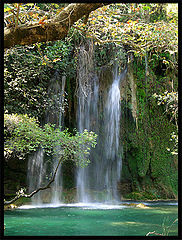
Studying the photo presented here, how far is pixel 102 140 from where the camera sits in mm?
10602

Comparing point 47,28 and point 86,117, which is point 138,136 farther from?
point 47,28

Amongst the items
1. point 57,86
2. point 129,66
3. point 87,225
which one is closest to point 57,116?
point 57,86

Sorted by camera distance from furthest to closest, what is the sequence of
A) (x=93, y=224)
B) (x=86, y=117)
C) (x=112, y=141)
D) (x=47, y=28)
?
(x=112, y=141) < (x=86, y=117) < (x=93, y=224) < (x=47, y=28)

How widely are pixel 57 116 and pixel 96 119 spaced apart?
4.96ft

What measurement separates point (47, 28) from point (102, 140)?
26.4 ft

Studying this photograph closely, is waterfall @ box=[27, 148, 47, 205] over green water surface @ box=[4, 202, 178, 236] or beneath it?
over

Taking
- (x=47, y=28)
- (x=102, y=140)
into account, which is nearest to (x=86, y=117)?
(x=102, y=140)

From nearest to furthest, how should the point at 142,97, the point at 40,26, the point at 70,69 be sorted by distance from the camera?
the point at 40,26
the point at 70,69
the point at 142,97

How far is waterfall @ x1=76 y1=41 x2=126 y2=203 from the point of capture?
34.1 feet

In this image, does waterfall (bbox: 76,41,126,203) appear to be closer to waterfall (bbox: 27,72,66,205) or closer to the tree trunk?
waterfall (bbox: 27,72,66,205)

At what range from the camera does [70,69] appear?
370 inches

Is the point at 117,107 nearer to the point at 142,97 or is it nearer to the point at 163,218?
the point at 142,97

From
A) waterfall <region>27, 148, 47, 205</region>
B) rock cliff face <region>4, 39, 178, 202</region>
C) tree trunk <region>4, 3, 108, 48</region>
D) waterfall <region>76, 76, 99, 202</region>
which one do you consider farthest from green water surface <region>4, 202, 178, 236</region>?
tree trunk <region>4, 3, 108, 48</region>

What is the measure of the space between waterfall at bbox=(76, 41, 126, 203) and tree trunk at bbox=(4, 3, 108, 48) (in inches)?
293
